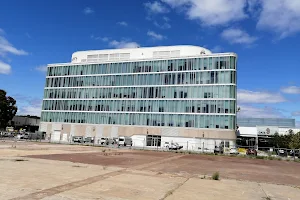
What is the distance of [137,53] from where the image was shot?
295 feet

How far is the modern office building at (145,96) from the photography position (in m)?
75.0

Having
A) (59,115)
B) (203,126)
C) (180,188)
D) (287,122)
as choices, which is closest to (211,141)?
(203,126)

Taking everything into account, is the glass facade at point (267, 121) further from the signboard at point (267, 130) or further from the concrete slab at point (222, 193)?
the concrete slab at point (222, 193)

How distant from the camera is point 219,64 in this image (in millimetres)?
76500

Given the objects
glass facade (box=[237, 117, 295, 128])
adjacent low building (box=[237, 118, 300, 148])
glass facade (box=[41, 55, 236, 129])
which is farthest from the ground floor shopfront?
glass facade (box=[237, 117, 295, 128])

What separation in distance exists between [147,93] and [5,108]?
180 feet

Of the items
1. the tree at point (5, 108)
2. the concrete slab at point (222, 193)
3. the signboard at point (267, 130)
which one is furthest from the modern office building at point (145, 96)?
the concrete slab at point (222, 193)

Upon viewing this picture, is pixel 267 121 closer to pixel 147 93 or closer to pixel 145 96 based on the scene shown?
pixel 147 93

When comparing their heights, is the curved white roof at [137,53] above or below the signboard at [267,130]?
above

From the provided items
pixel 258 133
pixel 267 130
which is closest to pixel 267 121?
pixel 267 130

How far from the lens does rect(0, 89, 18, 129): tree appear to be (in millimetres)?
95244

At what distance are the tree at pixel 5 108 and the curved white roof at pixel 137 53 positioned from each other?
28.7m

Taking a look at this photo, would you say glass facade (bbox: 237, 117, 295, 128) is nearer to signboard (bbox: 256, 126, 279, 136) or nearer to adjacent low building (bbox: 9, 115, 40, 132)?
signboard (bbox: 256, 126, 279, 136)

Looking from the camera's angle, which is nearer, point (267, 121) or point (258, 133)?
point (258, 133)
